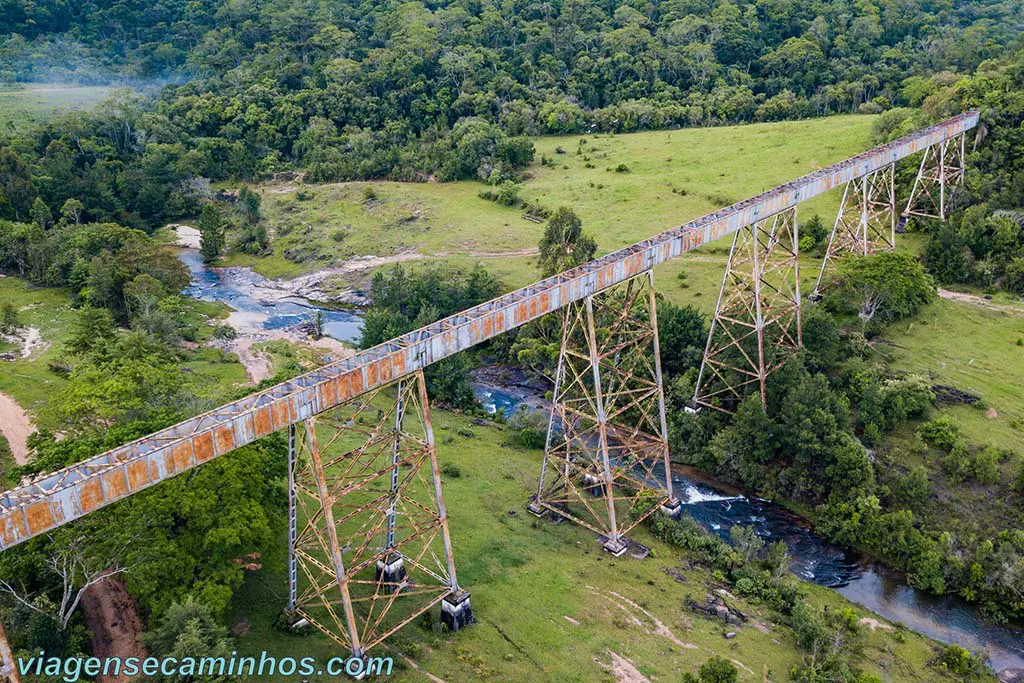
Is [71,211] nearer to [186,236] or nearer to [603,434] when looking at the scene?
[186,236]

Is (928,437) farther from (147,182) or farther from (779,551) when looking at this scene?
A: (147,182)

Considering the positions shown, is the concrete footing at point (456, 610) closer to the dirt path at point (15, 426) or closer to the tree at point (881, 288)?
the dirt path at point (15, 426)

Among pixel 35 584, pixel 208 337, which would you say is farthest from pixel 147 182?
pixel 35 584

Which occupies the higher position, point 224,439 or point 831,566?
point 224,439

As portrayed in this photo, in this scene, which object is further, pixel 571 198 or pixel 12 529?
pixel 571 198

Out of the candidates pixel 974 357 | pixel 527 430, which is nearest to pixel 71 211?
pixel 527 430

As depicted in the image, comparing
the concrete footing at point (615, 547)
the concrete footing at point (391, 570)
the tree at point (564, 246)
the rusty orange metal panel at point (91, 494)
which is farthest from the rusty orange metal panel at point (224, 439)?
the tree at point (564, 246)
